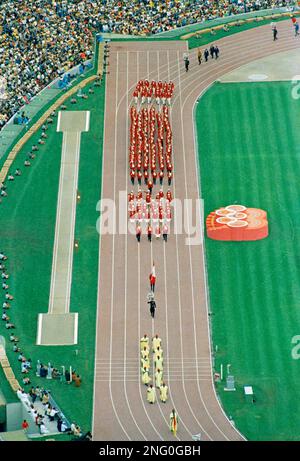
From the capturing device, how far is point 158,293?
461ft

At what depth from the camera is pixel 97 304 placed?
139750 mm

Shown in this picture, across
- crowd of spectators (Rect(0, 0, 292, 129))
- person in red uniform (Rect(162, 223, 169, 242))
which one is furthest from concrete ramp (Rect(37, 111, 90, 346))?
crowd of spectators (Rect(0, 0, 292, 129))

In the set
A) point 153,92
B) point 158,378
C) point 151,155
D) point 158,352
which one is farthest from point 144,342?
point 153,92

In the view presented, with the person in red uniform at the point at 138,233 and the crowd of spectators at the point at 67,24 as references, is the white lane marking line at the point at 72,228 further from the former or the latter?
the crowd of spectators at the point at 67,24

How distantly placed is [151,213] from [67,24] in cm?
3284

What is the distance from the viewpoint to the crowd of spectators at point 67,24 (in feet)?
553

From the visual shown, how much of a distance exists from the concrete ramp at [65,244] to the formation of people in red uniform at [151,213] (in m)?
4.33

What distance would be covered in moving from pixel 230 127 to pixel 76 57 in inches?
686

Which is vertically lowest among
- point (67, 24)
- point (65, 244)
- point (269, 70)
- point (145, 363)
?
point (145, 363)

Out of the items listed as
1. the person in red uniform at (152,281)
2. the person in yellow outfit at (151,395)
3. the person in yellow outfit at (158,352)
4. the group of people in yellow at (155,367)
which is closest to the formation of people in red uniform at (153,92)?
A: the person in red uniform at (152,281)

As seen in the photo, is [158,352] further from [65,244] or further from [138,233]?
[65,244]

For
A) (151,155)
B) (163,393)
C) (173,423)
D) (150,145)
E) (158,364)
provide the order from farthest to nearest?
(150,145) < (151,155) < (158,364) < (163,393) < (173,423)

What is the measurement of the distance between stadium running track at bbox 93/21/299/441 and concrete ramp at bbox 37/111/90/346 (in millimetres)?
2049

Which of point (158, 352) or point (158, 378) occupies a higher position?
point (158, 352)
